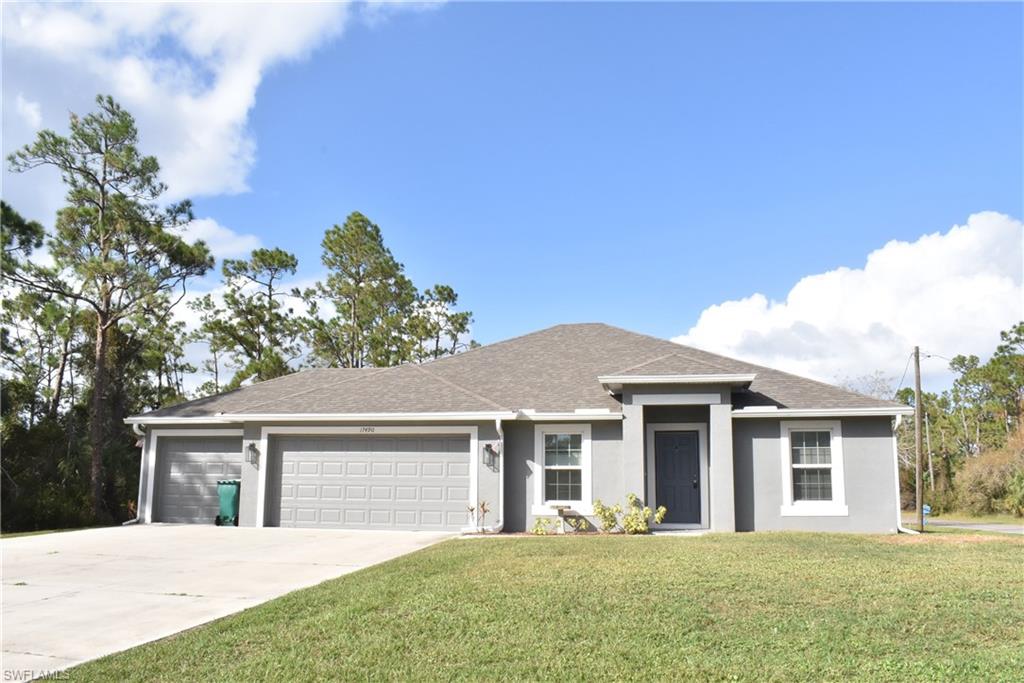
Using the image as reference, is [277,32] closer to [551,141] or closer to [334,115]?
[334,115]

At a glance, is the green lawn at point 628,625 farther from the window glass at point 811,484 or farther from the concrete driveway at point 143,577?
the window glass at point 811,484

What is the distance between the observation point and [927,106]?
14.9 metres

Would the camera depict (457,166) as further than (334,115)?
Yes

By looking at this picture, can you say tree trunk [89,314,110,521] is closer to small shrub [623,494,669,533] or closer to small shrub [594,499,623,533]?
small shrub [594,499,623,533]

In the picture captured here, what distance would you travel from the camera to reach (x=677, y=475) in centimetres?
1633

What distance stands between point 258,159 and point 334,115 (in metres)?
2.56

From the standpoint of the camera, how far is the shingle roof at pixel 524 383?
52.8 feet

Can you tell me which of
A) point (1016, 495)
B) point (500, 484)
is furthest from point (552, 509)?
point (1016, 495)

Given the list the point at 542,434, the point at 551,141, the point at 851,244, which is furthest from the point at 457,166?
the point at 851,244

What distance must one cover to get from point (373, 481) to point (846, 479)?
33.3 feet

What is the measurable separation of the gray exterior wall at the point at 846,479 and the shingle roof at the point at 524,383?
23.8 inches

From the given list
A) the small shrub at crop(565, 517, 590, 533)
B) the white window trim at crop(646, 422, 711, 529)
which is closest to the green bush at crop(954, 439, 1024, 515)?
the white window trim at crop(646, 422, 711, 529)

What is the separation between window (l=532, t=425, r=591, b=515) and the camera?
51.7 ft

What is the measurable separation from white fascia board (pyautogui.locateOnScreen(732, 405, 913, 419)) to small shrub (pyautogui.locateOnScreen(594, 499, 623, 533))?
10.5 feet
